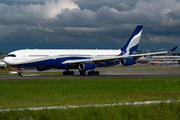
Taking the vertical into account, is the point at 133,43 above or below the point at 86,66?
above

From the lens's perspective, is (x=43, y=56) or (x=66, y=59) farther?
(x=66, y=59)

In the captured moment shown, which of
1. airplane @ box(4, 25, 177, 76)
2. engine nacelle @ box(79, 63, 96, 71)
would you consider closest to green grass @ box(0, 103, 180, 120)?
engine nacelle @ box(79, 63, 96, 71)

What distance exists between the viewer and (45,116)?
484 inches

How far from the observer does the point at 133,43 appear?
52500mm

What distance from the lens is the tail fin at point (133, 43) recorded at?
171 ft

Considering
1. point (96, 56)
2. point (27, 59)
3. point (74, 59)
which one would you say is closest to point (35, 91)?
point (27, 59)

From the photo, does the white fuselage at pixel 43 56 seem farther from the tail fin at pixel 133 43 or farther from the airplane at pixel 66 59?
the tail fin at pixel 133 43

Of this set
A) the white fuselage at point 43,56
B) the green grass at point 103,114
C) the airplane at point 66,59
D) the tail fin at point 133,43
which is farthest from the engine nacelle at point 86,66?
the green grass at point 103,114

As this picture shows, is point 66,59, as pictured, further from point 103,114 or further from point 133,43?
point 103,114

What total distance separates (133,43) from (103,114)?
41.2 m

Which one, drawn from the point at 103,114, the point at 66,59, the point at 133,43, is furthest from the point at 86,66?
the point at 103,114

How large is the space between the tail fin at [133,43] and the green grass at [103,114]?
38296 mm

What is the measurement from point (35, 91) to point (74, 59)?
24.6m

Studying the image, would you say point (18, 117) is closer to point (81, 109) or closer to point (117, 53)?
point (81, 109)
